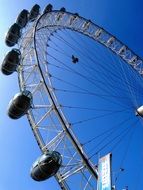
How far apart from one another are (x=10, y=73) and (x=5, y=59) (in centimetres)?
91

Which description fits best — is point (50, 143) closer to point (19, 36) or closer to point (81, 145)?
point (81, 145)

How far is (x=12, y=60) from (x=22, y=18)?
7040 mm

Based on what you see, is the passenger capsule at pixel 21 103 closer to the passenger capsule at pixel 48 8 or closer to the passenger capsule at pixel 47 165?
the passenger capsule at pixel 47 165

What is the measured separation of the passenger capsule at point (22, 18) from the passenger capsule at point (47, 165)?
528 inches

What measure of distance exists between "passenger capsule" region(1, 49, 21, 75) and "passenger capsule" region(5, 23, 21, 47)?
11.6 ft

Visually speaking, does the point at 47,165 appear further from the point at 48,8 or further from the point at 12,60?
the point at 48,8

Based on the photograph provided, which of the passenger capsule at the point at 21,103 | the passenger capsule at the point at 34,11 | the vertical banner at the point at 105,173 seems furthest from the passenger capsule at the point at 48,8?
the vertical banner at the point at 105,173

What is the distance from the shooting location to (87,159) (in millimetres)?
22312

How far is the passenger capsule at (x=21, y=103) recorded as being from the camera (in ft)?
81.7

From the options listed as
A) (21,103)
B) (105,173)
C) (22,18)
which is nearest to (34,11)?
(22,18)

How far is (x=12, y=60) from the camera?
28578 mm

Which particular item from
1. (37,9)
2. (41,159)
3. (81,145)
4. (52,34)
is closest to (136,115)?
(81,145)

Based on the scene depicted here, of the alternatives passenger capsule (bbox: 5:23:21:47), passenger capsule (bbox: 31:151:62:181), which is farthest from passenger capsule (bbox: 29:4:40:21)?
passenger capsule (bbox: 31:151:62:181)

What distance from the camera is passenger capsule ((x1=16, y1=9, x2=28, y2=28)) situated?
33.7m
